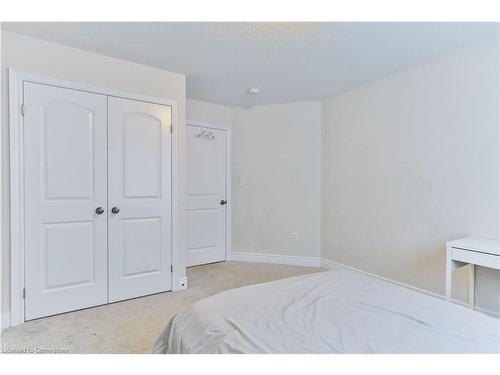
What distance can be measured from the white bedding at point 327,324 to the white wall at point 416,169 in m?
1.44

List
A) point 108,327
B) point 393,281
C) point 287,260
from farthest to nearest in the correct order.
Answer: point 287,260, point 393,281, point 108,327

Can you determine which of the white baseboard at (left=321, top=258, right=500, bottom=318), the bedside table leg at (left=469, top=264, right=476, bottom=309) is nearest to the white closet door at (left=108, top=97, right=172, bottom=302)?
the white baseboard at (left=321, top=258, right=500, bottom=318)

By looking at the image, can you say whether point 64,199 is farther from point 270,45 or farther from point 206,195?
point 270,45

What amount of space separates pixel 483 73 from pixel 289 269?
2767 millimetres

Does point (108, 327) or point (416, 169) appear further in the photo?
point (416, 169)

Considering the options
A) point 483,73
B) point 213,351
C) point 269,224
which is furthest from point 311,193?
point 213,351

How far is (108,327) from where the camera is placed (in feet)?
6.94

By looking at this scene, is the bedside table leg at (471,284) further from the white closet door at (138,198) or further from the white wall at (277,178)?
the white closet door at (138,198)

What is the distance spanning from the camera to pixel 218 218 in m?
4.12

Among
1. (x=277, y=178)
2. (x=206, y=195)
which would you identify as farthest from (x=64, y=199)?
(x=277, y=178)

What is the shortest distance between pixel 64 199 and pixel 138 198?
60 cm

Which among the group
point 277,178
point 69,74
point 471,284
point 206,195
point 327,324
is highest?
point 69,74

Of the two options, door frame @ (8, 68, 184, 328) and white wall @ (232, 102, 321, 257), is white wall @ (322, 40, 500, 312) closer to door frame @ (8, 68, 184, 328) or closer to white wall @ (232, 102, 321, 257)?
white wall @ (232, 102, 321, 257)

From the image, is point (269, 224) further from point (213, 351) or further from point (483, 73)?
point (213, 351)
